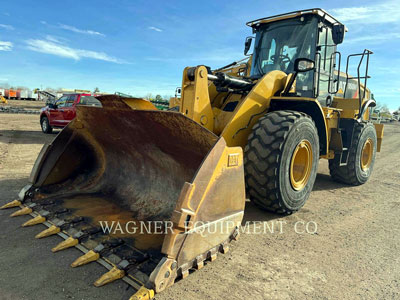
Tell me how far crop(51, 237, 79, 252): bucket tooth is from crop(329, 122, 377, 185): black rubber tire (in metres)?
4.92

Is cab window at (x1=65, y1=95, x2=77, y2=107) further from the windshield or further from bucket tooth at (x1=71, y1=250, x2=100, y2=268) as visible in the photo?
bucket tooth at (x1=71, y1=250, x2=100, y2=268)

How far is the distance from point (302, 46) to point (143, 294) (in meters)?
4.43

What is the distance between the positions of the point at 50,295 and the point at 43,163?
2091 millimetres

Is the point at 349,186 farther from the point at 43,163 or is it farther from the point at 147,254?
the point at 43,163

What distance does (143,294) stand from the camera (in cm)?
201

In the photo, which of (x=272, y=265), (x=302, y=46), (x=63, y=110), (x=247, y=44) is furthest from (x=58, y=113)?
(x=272, y=265)

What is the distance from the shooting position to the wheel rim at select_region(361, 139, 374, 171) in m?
6.44

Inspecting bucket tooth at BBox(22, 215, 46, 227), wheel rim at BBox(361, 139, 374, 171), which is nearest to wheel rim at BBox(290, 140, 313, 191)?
wheel rim at BBox(361, 139, 374, 171)

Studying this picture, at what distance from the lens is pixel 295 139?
3627mm

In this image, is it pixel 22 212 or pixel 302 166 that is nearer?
pixel 22 212

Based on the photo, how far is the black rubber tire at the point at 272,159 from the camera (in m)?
3.38

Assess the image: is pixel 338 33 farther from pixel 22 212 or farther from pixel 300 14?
pixel 22 212

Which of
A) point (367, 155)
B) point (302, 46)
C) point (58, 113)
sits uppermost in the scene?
point (302, 46)

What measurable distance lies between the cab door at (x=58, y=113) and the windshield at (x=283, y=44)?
8.95 m
